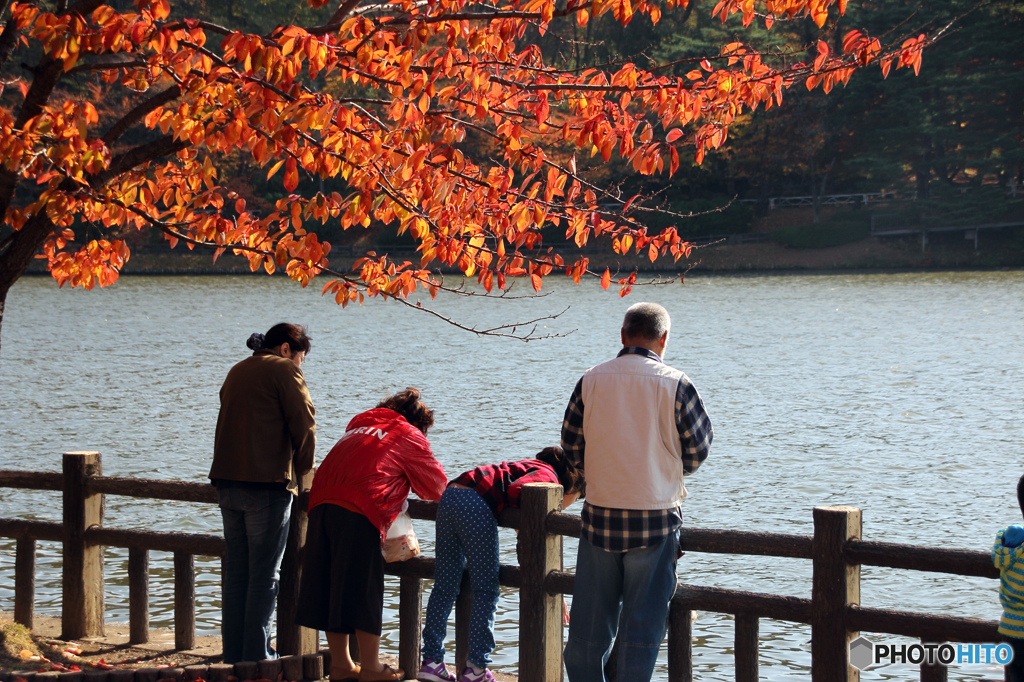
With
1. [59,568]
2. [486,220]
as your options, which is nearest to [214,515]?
[59,568]

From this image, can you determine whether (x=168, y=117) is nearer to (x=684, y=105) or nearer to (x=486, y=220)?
(x=486, y=220)

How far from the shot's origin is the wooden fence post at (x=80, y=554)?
5910 millimetres

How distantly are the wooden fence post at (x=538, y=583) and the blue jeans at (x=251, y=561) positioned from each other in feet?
4.04

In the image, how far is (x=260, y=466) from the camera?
17.0ft

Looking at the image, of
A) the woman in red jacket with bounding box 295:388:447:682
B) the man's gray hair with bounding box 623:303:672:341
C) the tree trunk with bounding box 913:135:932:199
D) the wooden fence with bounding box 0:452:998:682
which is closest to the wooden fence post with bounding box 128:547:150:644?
the wooden fence with bounding box 0:452:998:682

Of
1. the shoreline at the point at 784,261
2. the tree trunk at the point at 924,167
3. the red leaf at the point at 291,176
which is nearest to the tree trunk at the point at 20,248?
the red leaf at the point at 291,176

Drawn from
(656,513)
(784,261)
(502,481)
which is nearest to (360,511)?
(502,481)

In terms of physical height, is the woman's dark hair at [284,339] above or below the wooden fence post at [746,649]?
above

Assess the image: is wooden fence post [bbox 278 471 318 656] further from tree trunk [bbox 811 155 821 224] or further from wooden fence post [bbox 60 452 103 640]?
tree trunk [bbox 811 155 821 224]

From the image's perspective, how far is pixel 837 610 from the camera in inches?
174

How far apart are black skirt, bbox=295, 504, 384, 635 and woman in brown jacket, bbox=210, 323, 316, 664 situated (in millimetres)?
305

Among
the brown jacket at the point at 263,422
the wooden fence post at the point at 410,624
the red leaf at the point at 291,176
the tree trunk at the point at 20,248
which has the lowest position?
the wooden fence post at the point at 410,624

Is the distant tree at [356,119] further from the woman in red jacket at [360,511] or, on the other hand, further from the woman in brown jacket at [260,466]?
the woman in red jacket at [360,511]

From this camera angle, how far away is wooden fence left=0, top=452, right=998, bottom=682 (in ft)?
14.2
